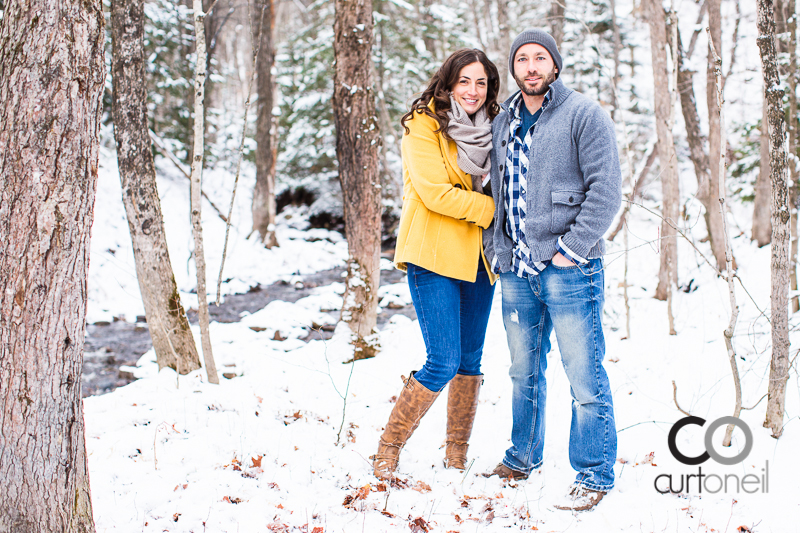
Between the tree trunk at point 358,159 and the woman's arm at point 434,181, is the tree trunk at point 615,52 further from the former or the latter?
the woman's arm at point 434,181

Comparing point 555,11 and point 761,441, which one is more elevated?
point 555,11

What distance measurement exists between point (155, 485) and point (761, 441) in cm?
314

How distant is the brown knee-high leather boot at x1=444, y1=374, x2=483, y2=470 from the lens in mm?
2840

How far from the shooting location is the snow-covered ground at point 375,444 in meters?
2.32

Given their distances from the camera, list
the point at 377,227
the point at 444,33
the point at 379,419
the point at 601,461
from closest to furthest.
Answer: the point at 601,461
the point at 379,419
the point at 377,227
the point at 444,33

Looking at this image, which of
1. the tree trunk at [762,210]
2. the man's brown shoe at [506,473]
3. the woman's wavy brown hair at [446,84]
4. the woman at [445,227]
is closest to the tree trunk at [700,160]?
the tree trunk at [762,210]

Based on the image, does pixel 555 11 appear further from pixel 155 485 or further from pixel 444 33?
pixel 155 485

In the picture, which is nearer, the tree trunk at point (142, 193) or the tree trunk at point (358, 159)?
the tree trunk at point (142, 193)

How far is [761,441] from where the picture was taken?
280 centimetres

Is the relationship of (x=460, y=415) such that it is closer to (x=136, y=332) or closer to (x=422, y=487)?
(x=422, y=487)

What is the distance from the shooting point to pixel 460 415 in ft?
9.36

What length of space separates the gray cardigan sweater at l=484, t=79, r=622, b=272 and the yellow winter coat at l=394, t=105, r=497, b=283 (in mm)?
201

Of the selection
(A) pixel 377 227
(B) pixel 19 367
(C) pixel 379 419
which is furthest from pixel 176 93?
(B) pixel 19 367

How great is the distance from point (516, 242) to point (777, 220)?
147 centimetres
